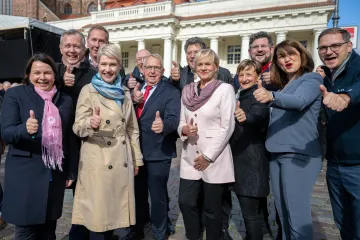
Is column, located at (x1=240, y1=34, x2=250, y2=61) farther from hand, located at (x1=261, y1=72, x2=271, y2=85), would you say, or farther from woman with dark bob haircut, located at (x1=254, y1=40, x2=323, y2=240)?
woman with dark bob haircut, located at (x1=254, y1=40, x2=323, y2=240)

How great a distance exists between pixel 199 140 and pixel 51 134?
1.47 m

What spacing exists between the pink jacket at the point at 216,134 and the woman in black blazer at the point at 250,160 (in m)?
0.13

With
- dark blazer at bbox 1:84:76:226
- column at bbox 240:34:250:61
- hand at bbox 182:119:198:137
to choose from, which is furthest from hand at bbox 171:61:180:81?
column at bbox 240:34:250:61

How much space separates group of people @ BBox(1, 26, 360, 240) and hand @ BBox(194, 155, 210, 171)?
0.01m

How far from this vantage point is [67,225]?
3.69 m

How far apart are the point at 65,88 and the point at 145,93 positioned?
3.07 feet

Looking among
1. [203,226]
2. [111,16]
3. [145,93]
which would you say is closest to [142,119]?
[145,93]

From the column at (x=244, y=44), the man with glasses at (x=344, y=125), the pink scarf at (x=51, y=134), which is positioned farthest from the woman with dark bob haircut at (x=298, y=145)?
the column at (x=244, y=44)

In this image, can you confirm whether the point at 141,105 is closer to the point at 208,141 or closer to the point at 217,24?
the point at 208,141

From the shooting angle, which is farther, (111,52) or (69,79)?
(69,79)

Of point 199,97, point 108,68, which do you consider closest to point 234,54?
point 199,97

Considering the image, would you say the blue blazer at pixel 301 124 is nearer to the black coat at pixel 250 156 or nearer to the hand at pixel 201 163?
the black coat at pixel 250 156

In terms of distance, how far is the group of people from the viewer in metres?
2.21

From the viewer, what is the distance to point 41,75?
7.72 feet
